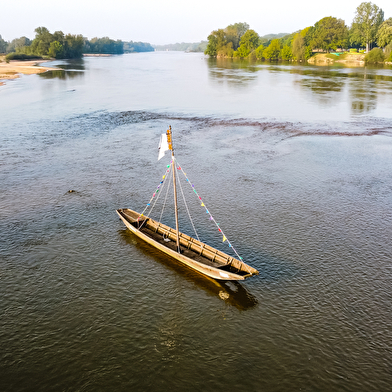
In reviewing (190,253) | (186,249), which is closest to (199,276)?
(190,253)

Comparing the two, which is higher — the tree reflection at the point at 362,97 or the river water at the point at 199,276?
the tree reflection at the point at 362,97

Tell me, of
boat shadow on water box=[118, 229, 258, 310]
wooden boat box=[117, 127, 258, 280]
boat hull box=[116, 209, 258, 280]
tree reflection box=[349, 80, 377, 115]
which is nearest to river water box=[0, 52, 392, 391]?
boat shadow on water box=[118, 229, 258, 310]

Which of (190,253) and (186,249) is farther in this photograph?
(186,249)

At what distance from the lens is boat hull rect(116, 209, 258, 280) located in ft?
90.5

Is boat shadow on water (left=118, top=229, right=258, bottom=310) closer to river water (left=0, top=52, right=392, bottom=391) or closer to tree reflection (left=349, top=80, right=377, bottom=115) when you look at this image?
river water (left=0, top=52, right=392, bottom=391)

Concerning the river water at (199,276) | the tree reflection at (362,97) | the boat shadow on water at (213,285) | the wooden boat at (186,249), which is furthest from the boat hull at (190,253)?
the tree reflection at (362,97)

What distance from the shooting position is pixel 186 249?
32.0m

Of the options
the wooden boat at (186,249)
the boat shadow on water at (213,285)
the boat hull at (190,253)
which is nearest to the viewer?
the boat shadow on water at (213,285)

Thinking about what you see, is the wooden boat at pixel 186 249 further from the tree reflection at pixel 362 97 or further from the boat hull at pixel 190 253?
the tree reflection at pixel 362 97

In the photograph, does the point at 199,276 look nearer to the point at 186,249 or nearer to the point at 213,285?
the point at 213,285

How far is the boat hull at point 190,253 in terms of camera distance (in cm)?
2759

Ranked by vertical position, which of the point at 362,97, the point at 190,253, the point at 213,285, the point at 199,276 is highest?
the point at 362,97

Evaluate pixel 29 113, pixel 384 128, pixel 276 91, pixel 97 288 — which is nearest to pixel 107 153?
pixel 97 288

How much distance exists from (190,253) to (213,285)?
12.3ft
